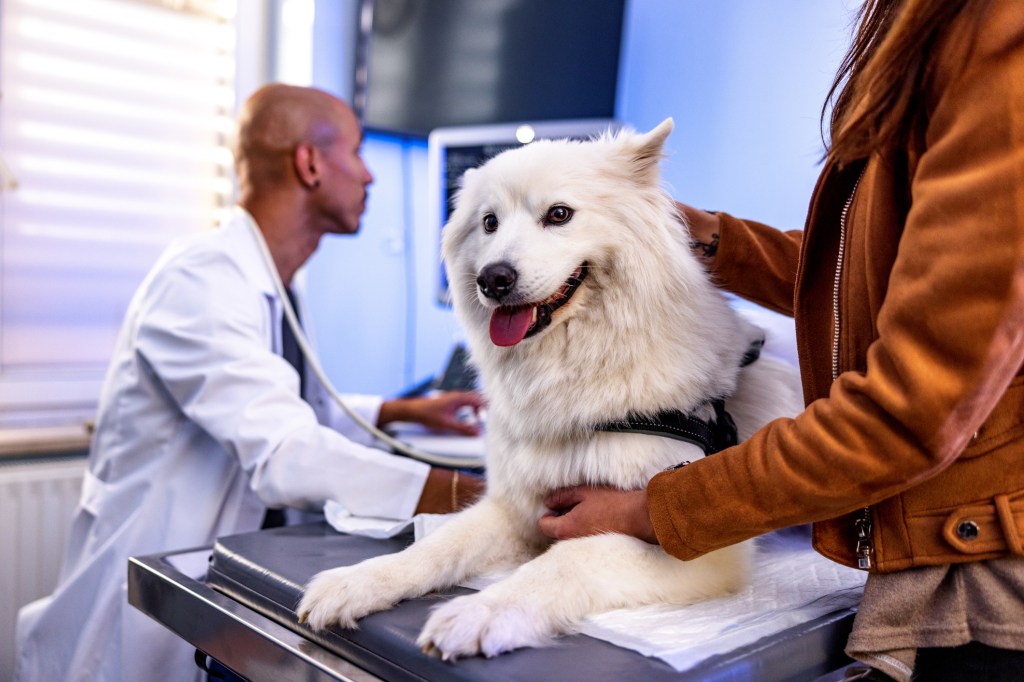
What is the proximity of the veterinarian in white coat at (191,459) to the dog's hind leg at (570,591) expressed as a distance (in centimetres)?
45

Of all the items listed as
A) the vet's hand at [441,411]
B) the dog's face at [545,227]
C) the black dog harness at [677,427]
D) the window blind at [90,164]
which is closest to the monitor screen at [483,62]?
the window blind at [90,164]

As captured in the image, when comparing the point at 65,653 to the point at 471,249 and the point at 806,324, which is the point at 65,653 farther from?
the point at 806,324

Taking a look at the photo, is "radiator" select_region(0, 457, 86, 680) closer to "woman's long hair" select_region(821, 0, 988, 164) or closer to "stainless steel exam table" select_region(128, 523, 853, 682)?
"stainless steel exam table" select_region(128, 523, 853, 682)

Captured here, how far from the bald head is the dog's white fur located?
33.5 inches

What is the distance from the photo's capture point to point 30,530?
2281 millimetres

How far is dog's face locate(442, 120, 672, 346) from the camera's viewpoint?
1.08 metres

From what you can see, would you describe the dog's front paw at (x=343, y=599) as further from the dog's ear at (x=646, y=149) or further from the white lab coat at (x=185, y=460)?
the dog's ear at (x=646, y=149)

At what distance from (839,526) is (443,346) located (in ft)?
8.24

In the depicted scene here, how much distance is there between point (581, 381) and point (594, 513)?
185 mm

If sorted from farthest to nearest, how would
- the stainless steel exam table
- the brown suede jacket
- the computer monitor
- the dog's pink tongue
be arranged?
the computer monitor → the dog's pink tongue → the stainless steel exam table → the brown suede jacket

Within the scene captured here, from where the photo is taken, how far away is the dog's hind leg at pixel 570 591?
73 cm

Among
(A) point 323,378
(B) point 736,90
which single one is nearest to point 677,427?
(A) point 323,378

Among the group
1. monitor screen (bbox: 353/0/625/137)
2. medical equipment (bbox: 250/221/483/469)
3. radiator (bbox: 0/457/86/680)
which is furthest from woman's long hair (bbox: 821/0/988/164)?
radiator (bbox: 0/457/86/680)

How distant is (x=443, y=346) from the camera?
319cm
